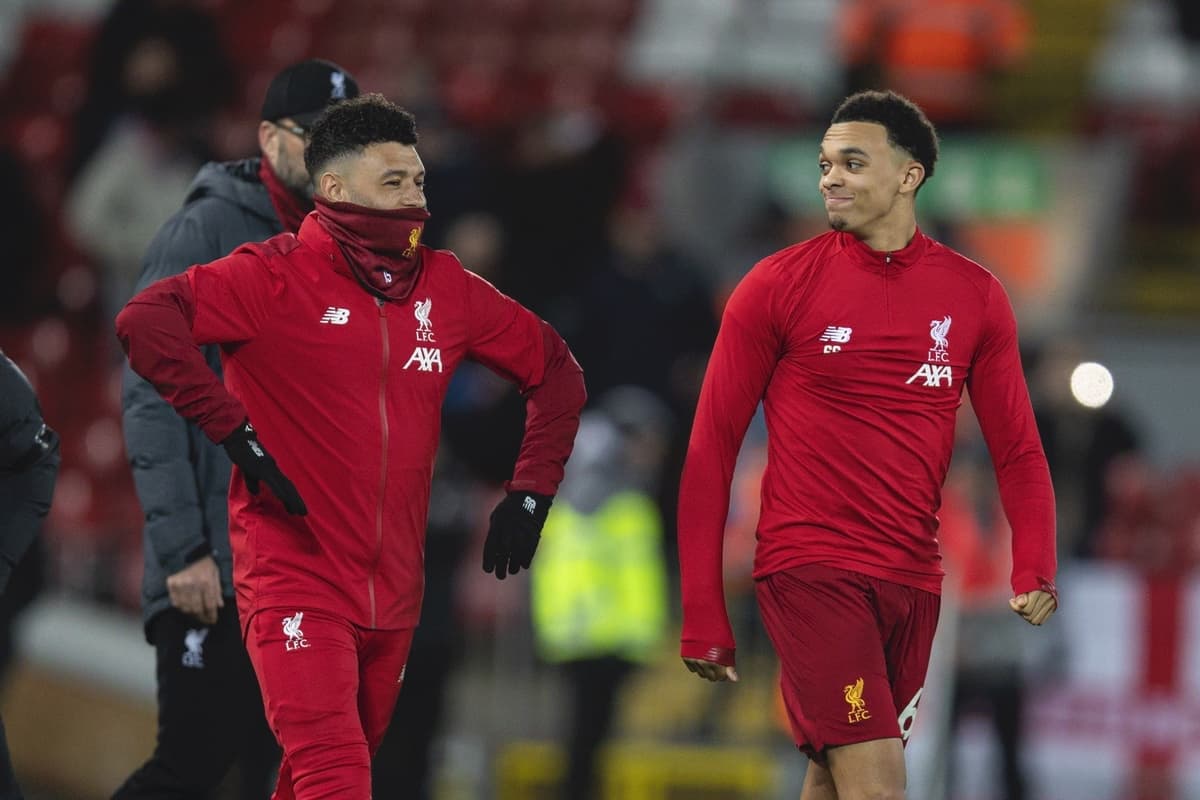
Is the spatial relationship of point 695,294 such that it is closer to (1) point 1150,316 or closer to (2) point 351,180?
(1) point 1150,316

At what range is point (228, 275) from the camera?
5.55m

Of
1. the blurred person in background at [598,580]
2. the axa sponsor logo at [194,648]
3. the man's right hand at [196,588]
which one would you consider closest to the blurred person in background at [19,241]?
the blurred person in background at [598,580]

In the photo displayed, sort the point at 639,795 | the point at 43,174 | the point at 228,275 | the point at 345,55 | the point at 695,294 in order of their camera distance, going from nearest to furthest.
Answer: the point at 228,275, the point at 639,795, the point at 695,294, the point at 43,174, the point at 345,55

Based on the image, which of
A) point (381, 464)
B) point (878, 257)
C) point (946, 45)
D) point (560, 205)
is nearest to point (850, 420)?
point (878, 257)

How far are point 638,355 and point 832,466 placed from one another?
5.33 metres

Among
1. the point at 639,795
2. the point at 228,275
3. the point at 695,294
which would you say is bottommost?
the point at 639,795

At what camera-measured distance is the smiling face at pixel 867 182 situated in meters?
5.88

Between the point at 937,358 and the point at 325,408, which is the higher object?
the point at 937,358

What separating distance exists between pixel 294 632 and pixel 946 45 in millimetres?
11618

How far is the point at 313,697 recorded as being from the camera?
5375 millimetres

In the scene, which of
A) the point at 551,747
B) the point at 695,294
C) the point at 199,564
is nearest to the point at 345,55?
the point at 695,294

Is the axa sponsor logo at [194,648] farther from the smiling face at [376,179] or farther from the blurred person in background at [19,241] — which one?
the blurred person in background at [19,241]

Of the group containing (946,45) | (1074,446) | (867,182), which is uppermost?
(946,45)

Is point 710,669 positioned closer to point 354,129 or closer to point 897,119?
point 897,119
